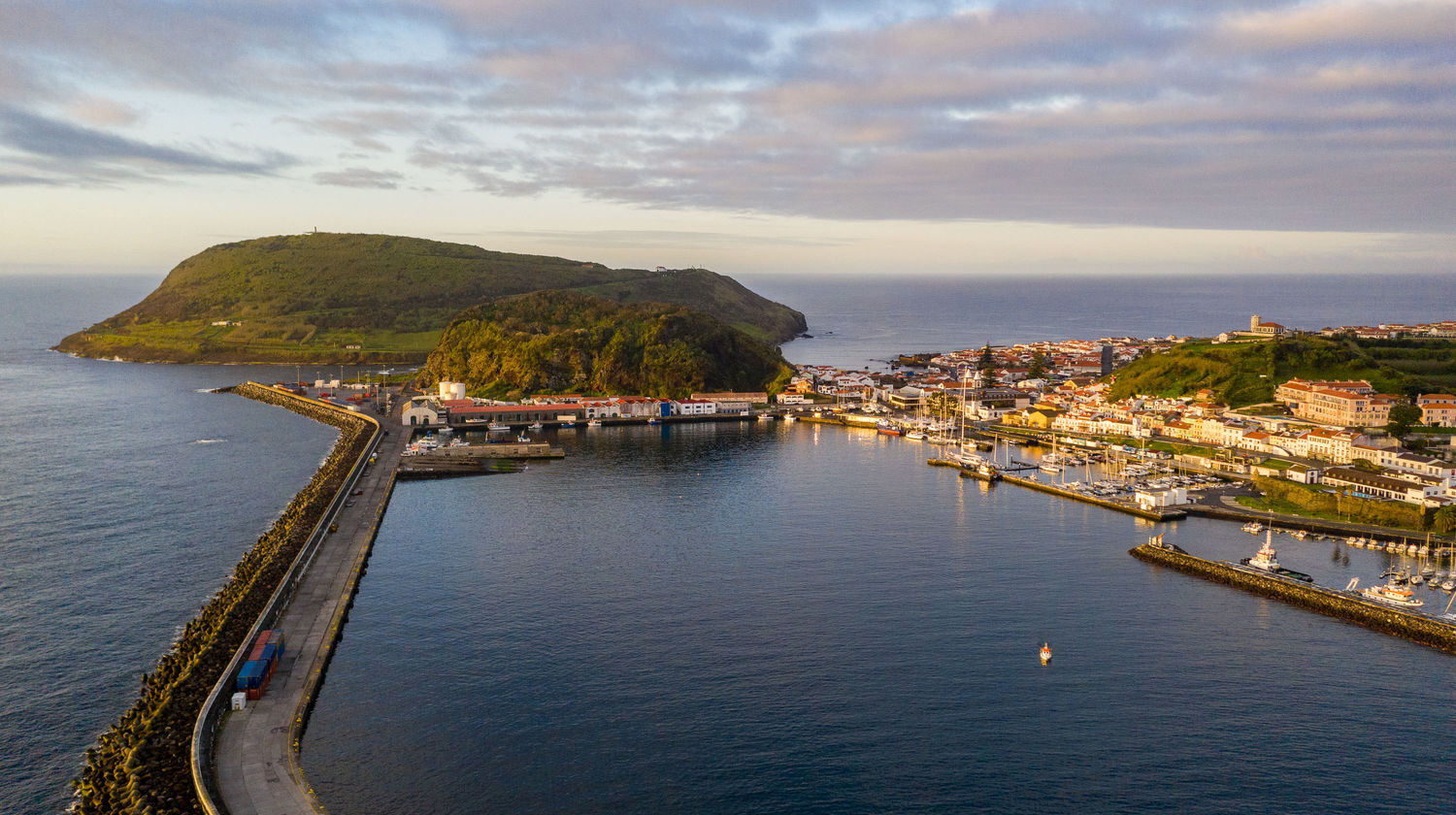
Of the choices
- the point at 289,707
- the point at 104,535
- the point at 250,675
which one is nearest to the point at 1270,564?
the point at 289,707

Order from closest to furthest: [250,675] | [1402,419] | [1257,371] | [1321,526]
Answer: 1. [250,675]
2. [1321,526]
3. [1402,419]
4. [1257,371]

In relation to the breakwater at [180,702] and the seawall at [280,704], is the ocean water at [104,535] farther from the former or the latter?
the seawall at [280,704]

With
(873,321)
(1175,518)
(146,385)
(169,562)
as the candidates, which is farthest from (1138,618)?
(873,321)

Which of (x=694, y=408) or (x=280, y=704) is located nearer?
(x=280, y=704)

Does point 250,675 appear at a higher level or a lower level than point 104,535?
lower

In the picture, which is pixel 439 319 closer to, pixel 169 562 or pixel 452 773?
pixel 169 562

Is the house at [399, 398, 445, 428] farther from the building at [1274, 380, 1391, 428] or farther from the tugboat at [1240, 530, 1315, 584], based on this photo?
the building at [1274, 380, 1391, 428]

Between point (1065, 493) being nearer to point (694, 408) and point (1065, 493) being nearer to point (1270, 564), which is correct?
point (1270, 564)
